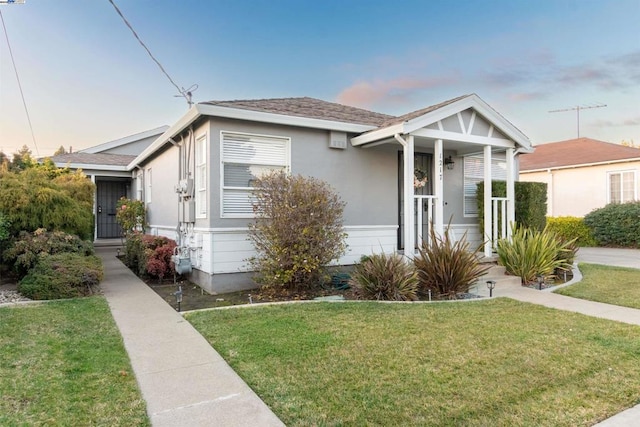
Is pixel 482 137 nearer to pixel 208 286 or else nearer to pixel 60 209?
pixel 208 286

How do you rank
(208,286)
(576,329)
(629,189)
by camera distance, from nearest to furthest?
(576,329)
(208,286)
(629,189)

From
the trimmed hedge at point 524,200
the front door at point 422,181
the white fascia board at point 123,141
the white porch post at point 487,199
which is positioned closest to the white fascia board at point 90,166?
the white fascia board at point 123,141

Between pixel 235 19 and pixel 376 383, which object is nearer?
pixel 376 383

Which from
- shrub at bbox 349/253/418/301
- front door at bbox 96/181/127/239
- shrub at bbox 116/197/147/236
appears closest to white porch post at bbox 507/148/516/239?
shrub at bbox 349/253/418/301

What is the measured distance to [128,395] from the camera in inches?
118

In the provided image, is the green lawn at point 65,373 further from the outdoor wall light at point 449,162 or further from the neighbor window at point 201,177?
the outdoor wall light at point 449,162

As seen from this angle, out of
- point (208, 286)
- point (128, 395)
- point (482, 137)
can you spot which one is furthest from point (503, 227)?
point (128, 395)

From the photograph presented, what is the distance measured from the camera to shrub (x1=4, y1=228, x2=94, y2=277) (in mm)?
6848

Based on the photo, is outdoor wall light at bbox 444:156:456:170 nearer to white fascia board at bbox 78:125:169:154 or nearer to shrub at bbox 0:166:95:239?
shrub at bbox 0:166:95:239

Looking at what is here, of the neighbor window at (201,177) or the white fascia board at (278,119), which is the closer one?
the white fascia board at (278,119)

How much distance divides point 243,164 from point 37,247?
3901mm

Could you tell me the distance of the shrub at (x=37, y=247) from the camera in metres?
6.85

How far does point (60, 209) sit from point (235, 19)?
22.6 feet

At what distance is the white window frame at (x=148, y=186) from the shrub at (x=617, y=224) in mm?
16021
